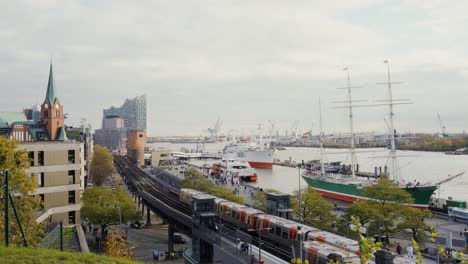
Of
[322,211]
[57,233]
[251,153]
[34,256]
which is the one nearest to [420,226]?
[322,211]

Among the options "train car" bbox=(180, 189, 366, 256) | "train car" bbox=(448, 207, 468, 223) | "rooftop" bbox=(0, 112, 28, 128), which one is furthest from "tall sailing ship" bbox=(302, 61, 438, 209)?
"rooftop" bbox=(0, 112, 28, 128)

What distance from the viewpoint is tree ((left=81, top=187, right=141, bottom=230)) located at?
34219 mm

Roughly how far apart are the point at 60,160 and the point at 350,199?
41.5 metres

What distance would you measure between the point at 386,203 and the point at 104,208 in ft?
72.3

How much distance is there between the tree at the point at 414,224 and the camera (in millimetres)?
27061

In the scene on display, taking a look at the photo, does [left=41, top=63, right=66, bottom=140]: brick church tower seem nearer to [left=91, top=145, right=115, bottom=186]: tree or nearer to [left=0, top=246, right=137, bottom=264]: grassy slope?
[left=91, top=145, right=115, bottom=186]: tree

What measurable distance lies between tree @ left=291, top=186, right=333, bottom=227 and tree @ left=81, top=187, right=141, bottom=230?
14.4m

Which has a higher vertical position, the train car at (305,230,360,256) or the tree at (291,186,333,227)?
the train car at (305,230,360,256)

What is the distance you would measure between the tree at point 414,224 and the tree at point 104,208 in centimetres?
2140

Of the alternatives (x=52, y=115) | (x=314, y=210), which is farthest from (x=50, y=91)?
(x=314, y=210)

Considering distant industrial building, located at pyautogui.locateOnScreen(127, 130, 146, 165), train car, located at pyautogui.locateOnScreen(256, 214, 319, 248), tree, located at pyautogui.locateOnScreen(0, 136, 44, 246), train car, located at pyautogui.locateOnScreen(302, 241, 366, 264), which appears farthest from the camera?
distant industrial building, located at pyautogui.locateOnScreen(127, 130, 146, 165)

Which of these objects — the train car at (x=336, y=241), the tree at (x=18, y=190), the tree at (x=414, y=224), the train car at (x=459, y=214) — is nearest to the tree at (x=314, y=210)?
the tree at (x=414, y=224)

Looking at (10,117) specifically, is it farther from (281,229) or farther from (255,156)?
(255,156)

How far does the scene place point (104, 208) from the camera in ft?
114
